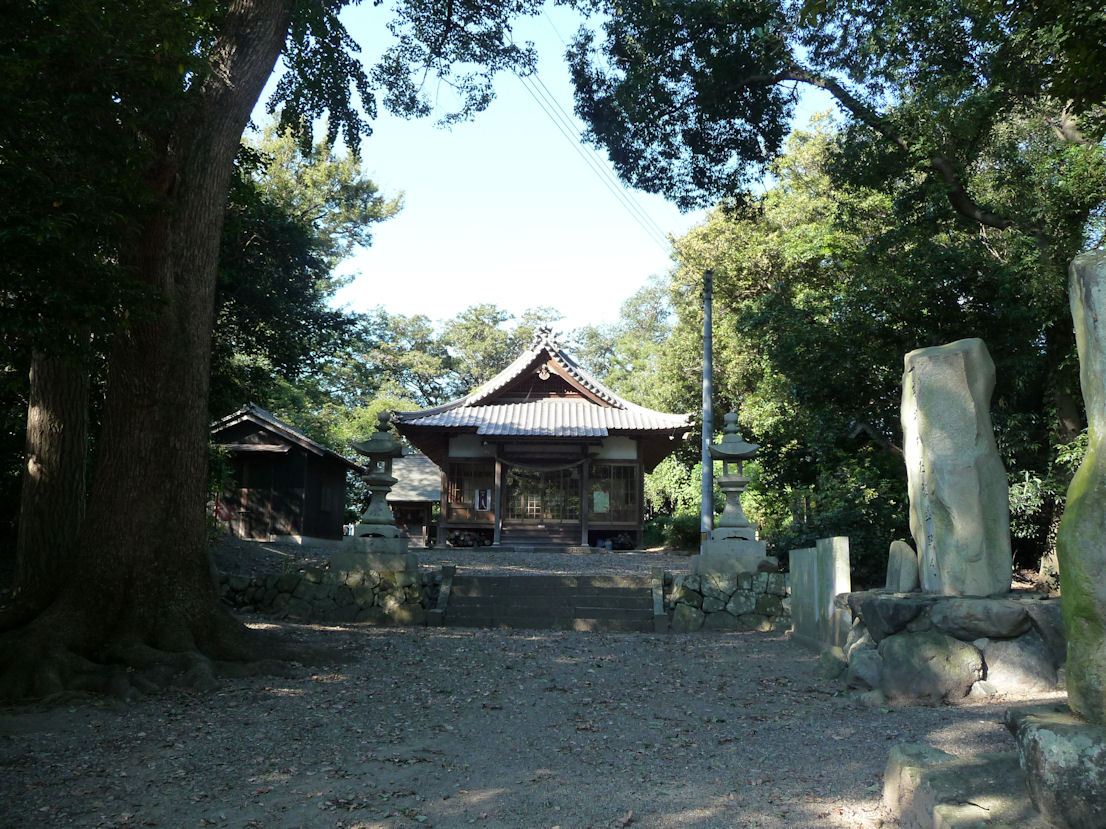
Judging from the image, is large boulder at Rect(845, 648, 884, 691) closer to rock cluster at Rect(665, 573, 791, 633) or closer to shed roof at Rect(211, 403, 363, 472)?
rock cluster at Rect(665, 573, 791, 633)

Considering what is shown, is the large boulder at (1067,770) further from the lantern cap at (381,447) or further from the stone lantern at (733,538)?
the lantern cap at (381,447)

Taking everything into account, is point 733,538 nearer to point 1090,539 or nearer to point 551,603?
point 551,603

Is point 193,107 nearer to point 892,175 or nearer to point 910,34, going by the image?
point 910,34

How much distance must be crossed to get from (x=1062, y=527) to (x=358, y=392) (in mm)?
35331

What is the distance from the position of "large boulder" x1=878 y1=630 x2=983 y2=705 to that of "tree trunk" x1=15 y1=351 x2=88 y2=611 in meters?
7.85

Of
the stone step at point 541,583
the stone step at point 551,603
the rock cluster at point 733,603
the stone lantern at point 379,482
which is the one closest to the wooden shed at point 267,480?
the stone lantern at point 379,482

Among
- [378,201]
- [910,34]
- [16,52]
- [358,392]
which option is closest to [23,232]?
[16,52]

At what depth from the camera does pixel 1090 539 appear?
9.59 ft

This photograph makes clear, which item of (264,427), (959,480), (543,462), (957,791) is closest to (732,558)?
(959,480)

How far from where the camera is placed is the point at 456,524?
905 inches

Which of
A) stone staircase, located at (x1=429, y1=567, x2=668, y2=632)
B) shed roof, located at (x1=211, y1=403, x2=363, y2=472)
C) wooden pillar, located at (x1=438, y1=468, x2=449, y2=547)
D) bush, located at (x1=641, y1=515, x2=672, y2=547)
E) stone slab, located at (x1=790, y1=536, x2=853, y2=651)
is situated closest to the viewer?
stone slab, located at (x1=790, y1=536, x2=853, y2=651)

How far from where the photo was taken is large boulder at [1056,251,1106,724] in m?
2.88

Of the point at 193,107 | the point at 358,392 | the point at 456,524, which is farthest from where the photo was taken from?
the point at 358,392

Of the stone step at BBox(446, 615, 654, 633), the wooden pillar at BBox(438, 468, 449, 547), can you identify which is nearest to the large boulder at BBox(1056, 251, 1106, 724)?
the stone step at BBox(446, 615, 654, 633)
